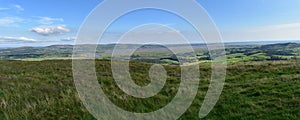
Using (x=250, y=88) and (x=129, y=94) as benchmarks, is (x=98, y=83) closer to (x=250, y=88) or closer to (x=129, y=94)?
(x=129, y=94)

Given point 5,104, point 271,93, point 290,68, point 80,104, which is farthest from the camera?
point 290,68

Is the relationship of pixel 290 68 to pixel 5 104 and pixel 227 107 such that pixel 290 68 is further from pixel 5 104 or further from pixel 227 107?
pixel 5 104

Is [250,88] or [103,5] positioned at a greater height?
[103,5]

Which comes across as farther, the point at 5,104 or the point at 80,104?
the point at 80,104

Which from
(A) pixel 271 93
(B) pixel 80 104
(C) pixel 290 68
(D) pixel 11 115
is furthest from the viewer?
(C) pixel 290 68

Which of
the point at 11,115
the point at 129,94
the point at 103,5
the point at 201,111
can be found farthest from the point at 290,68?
the point at 11,115

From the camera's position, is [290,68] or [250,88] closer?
[250,88]

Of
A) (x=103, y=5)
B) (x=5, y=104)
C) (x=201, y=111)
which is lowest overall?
(x=201, y=111)

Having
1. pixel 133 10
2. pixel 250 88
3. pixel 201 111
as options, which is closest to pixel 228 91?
pixel 250 88

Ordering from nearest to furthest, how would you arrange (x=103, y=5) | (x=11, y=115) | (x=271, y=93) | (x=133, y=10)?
(x=11, y=115) → (x=103, y=5) → (x=271, y=93) → (x=133, y=10)
